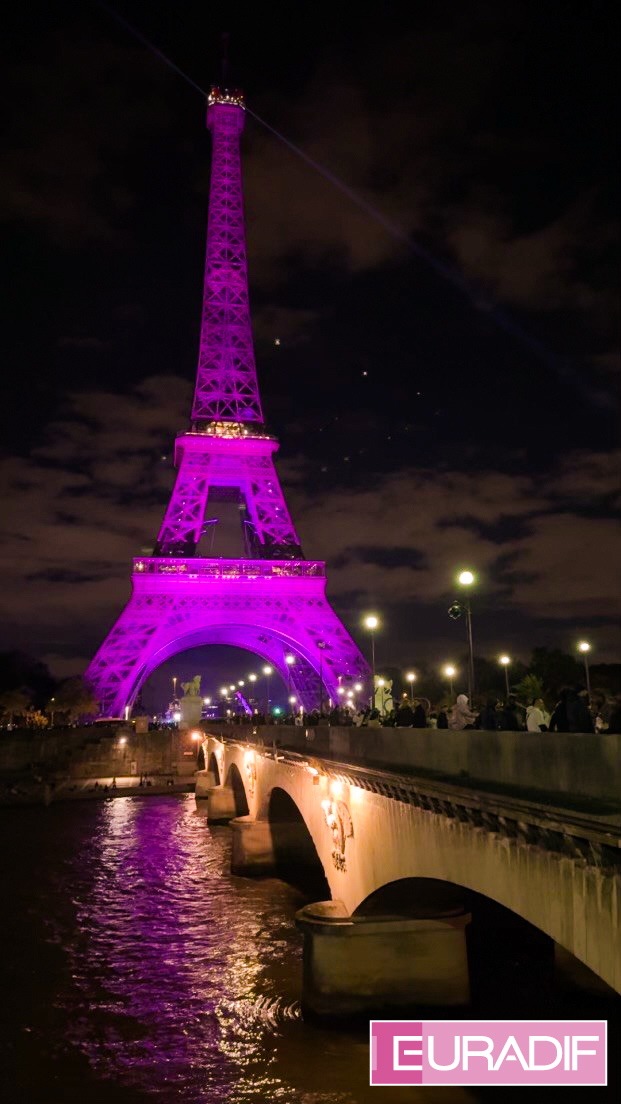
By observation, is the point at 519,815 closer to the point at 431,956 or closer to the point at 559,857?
the point at 559,857

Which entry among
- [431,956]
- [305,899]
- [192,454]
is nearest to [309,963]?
[431,956]

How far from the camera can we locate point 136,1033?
17.5 m

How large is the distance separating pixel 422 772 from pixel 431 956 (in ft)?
16.0

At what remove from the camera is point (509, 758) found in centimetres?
1123

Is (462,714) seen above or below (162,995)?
above

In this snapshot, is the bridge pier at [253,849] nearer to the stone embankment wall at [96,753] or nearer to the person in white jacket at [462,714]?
the person in white jacket at [462,714]

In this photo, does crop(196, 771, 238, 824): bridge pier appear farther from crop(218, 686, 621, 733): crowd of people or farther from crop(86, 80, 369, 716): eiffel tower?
crop(218, 686, 621, 733): crowd of people

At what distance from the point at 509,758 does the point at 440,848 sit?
7.24ft

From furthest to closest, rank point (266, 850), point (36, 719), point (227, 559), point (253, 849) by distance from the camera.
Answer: point (36, 719) → point (227, 559) → point (266, 850) → point (253, 849)

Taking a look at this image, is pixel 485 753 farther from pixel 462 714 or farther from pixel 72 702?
pixel 72 702

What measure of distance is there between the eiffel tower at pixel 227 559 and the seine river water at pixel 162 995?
2825 cm

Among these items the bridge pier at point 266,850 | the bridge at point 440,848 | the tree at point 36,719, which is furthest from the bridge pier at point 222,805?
the tree at point 36,719

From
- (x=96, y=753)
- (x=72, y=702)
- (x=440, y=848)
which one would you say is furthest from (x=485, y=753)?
(x=72, y=702)

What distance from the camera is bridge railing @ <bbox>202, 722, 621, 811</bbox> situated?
9.25 meters
